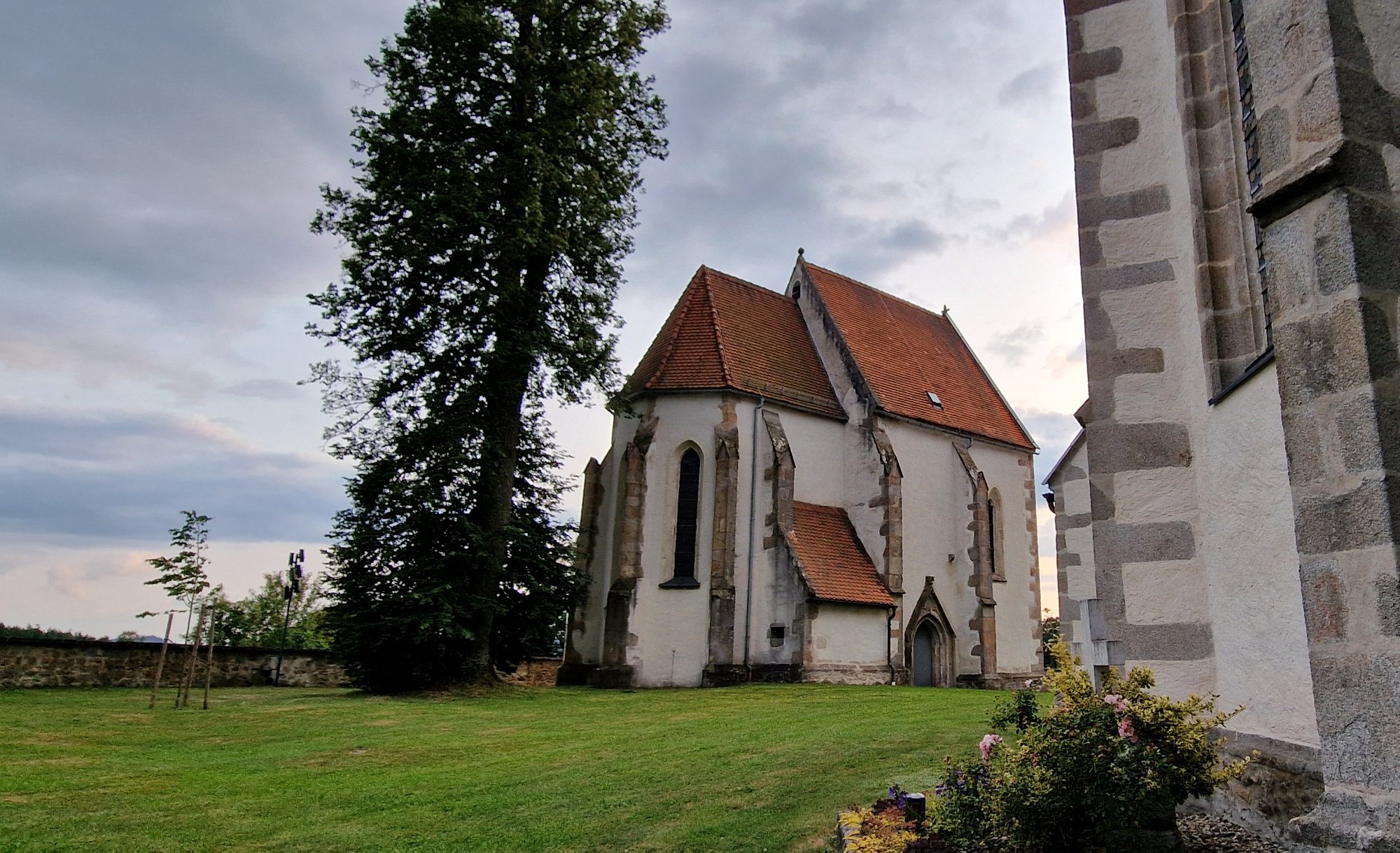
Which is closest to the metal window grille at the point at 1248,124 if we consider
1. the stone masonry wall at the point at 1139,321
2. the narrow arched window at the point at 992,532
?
the stone masonry wall at the point at 1139,321

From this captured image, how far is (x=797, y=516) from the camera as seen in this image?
24.6 metres

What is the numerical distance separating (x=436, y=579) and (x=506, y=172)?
886 cm

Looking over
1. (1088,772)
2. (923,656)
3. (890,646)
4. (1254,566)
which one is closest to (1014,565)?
(923,656)

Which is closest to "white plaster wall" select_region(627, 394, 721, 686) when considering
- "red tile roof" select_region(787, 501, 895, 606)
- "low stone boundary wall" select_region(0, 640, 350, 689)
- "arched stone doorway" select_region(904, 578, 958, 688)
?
"red tile roof" select_region(787, 501, 895, 606)

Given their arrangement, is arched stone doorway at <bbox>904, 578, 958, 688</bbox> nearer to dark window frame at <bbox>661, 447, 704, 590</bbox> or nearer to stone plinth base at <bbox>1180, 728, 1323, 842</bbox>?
dark window frame at <bbox>661, 447, 704, 590</bbox>

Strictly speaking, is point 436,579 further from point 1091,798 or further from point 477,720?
point 1091,798

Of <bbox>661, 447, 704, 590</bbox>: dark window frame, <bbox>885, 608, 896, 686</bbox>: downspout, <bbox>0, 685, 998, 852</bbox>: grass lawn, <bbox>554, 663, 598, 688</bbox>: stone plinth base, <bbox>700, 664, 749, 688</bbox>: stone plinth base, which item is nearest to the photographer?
<bbox>0, 685, 998, 852</bbox>: grass lawn

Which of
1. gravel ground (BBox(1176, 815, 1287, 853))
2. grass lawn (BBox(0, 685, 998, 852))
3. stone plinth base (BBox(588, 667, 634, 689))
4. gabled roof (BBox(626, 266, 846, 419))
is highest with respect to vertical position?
gabled roof (BBox(626, 266, 846, 419))

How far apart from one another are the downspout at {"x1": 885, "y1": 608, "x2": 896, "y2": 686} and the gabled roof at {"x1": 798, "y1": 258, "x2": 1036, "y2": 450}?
5954 millimetres

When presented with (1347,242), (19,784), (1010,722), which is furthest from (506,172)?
(1347,242)

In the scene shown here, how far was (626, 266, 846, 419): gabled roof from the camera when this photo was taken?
80.4 ft

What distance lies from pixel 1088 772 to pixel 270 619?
140 ft

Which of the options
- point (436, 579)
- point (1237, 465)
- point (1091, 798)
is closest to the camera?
point (1091, 798)

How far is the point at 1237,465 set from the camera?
217 inches
